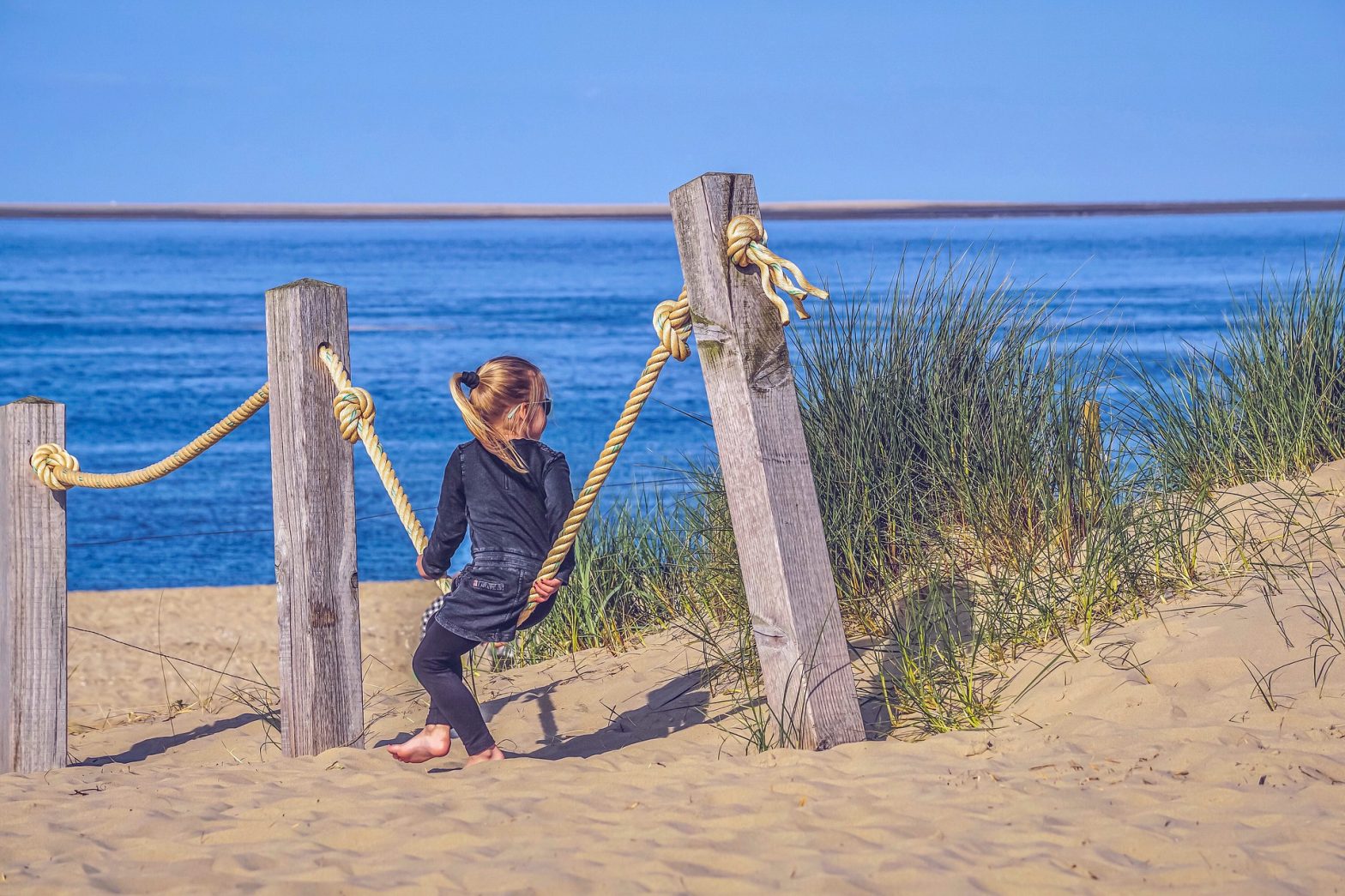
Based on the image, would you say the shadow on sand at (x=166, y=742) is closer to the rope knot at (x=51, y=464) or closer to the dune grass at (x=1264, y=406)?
the rope knot at (x=51, y=464)

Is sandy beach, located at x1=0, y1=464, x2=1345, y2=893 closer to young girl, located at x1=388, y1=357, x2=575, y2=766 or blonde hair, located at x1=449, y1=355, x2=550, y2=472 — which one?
young girl, located at x1=388, y1=357, x2=575, y2=766

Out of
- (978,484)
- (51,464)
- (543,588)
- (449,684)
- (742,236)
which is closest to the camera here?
→ (742,236)

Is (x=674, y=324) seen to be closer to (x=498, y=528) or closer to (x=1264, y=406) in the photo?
(x=498, y=528)

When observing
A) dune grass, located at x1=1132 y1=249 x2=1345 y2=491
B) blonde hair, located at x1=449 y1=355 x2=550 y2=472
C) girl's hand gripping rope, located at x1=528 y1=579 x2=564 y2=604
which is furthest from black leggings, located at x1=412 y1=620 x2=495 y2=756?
dune grass, located at x1=1132 y1=249 x2=1345 y2=491

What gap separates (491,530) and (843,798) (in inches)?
54.0

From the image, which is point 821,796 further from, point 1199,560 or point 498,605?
point 1199,560

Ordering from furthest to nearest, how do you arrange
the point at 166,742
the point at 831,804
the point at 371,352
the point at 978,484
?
the point at 371,352, the point at 166,742, the point at 978,484, the point at 831,804

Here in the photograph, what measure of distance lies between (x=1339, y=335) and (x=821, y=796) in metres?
3.61

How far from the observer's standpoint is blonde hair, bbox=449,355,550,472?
3592 millimetres

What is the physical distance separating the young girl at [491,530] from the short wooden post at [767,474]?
2.06 ft

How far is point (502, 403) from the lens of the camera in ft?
11.8

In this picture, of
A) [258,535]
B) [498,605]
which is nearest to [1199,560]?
[498,605]

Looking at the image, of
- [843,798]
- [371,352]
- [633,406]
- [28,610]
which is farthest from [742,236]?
[371,352]

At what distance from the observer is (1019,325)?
201 inches
